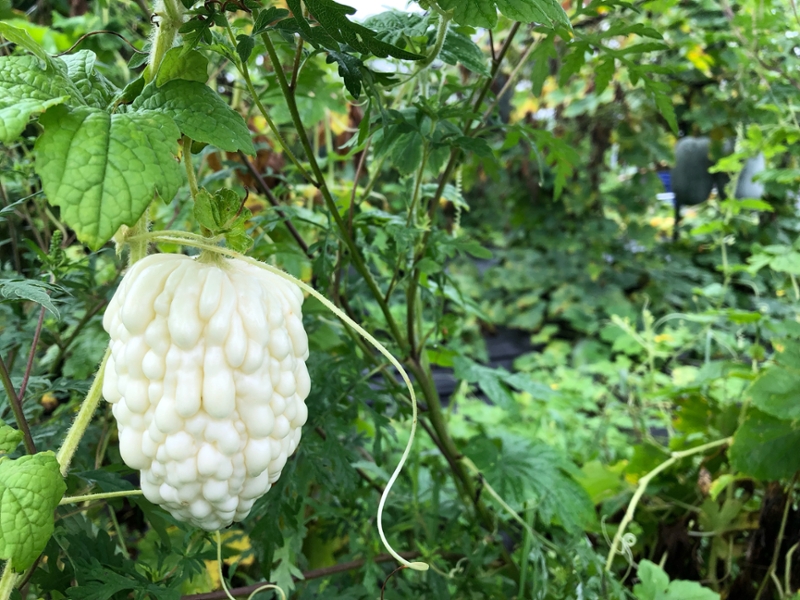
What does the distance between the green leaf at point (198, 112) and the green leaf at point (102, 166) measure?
0.06 feet

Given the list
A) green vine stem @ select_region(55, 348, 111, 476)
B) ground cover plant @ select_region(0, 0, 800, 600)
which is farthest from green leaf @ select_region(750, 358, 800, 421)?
green vine stem @ select_region(55, 348, 111, 476)

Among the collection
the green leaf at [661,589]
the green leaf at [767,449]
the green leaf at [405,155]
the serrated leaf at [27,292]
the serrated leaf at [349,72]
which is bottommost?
the green leaf at [661,589]

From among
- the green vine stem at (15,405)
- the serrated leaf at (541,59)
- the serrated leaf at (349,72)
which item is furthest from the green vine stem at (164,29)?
the serrated leaf at (541,59)

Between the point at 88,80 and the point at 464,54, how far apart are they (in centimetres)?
34

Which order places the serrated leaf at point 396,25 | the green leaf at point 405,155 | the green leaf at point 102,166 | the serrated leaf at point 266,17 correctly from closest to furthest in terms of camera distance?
the green leaf at point 102,166 < the serrated leaf at point 266,17 < the serrated leaf at point 396,25 < the green leaf at point 405,155

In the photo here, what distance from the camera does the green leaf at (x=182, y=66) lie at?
0.34m

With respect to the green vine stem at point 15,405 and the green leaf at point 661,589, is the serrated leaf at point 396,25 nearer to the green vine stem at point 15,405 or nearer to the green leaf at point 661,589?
the green vine stem at point 15,405

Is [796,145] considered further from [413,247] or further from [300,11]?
[300,11]

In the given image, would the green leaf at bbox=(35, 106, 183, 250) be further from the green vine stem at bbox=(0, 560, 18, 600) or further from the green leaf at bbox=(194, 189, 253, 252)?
the green vine stem at bbox=(0, 560, 18, 600)

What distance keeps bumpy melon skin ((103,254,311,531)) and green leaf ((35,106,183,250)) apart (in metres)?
0.06

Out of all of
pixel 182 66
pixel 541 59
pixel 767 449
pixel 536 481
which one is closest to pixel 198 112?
pixel 182 66

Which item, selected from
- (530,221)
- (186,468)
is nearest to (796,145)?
(186,468)

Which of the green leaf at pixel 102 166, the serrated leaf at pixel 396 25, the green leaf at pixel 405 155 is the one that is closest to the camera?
the green leaf at pixel 102 166

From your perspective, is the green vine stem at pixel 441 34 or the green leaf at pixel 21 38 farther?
the green vine stem at pixel 441 34
